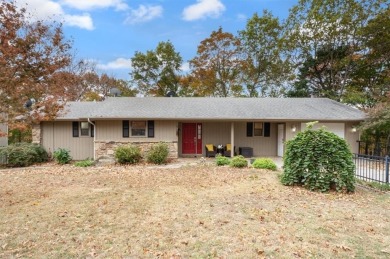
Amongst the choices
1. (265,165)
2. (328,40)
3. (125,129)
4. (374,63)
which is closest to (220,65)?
(328,40)

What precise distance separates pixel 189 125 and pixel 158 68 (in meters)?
14.4

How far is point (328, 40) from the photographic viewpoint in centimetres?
2211

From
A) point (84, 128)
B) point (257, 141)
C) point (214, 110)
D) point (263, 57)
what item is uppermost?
point (263, 57)

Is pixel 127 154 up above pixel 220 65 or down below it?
below

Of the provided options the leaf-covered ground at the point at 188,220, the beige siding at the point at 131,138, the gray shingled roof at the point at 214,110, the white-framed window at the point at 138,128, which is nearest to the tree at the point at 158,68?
the gray shingled roof at the point at 214,110

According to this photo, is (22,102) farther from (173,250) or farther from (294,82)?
(294,82)

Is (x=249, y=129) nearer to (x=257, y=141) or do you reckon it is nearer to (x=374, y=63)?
(x=257, y=141)

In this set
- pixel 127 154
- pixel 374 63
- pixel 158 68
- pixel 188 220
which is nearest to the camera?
pixel 188 220

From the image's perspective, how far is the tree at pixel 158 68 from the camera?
27.9 metres

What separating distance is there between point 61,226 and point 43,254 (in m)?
1.08

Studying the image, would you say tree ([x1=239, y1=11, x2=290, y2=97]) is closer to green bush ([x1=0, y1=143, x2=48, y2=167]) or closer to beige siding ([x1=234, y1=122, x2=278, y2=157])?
beige siding ([x1=234, y1=122, x2=278, y2=157])

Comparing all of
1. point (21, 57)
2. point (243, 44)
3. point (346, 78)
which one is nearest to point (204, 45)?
point (243, 44)

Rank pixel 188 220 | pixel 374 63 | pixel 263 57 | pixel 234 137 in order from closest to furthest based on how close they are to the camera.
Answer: pixel 188 220 < pixel 234 137 < pixel 374 63 < pixel 263 57

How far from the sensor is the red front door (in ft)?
51.9
